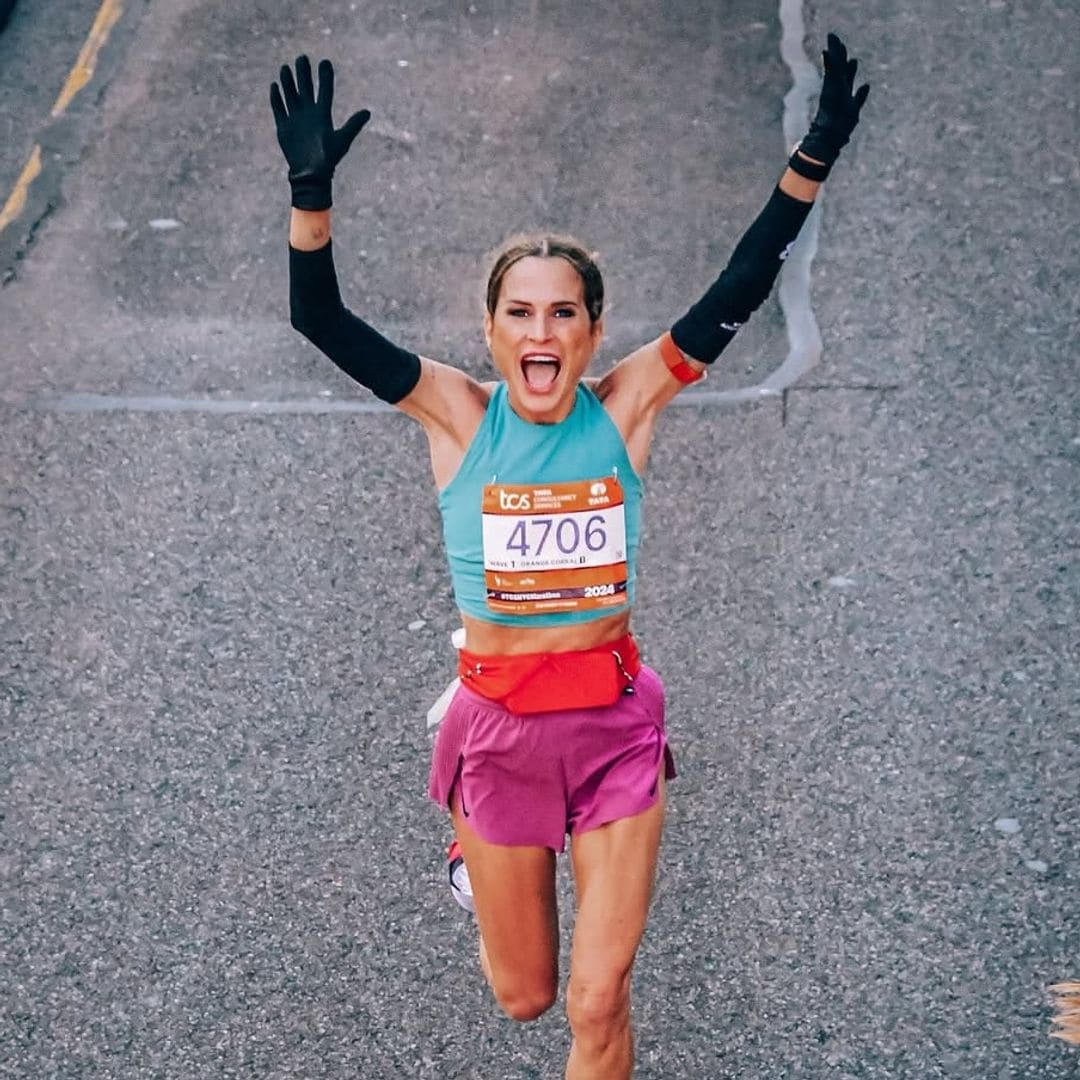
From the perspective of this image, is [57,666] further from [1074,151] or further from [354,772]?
[1074,151]

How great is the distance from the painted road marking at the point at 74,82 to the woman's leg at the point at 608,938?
5691 mm

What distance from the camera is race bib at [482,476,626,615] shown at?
405cm

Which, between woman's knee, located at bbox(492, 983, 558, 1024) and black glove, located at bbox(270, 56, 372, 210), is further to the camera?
woman's knee, located at bbox(492, 983, 558, 1024)

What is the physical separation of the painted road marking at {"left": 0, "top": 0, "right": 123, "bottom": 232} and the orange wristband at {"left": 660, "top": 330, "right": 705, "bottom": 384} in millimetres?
5240

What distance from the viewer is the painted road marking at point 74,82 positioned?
341 inches

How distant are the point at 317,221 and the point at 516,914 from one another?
1.70 meters

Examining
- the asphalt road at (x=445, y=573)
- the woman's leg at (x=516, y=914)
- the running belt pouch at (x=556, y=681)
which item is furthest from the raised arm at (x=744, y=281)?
the asphalt road at (x=445, y=573)

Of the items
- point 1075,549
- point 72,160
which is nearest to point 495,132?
point 72,160

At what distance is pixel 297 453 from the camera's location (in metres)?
7.00

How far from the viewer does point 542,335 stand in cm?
403

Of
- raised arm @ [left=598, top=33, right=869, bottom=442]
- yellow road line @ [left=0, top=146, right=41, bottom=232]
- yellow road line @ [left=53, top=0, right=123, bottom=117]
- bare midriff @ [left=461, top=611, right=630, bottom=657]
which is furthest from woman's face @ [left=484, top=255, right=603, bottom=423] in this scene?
yellow road line @ [left=53, top=0, right=123, bottom=117]

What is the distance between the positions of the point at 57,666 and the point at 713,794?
2.30 m

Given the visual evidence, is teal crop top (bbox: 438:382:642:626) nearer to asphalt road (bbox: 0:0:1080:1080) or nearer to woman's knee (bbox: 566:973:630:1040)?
woman's knee (bbox: 566:973:630:1040)

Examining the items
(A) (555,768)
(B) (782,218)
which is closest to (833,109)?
(B) (782,218)
